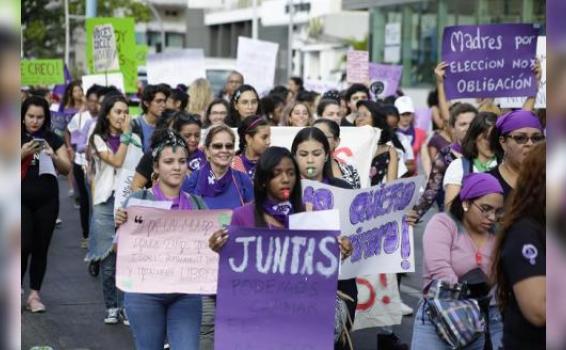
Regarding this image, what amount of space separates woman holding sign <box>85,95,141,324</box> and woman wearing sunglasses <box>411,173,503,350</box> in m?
3.92

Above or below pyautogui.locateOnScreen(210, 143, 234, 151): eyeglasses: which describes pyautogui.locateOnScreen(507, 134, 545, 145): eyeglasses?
above

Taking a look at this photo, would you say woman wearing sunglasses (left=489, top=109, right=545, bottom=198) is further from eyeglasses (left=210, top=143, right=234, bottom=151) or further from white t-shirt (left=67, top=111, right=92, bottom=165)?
white t-shirt (left=67, top=111, right=92, bottom=165)

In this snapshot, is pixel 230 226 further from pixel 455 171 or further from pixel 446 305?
pixel 455 171

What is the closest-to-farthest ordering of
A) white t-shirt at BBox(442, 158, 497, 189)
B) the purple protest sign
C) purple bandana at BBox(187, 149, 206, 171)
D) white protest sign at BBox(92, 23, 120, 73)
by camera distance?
white t-shirt at BBox(442, 158, 497, 189) < purple bandana at BBox(187, 149, 206, 171) < white protest sign at BBox(92, 23, 120, 73) < the purple protest sign

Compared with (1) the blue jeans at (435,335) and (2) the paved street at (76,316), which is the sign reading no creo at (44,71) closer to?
(2) the paved street at (76,316)

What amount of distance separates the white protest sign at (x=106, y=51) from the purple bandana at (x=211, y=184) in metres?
9.99

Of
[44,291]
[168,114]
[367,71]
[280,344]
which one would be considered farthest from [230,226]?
[367,71]

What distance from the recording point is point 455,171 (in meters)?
7.01

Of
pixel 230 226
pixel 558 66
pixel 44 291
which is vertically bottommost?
pixel 44 291

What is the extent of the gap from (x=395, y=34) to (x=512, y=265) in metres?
34.1

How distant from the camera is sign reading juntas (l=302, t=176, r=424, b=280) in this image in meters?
5.66

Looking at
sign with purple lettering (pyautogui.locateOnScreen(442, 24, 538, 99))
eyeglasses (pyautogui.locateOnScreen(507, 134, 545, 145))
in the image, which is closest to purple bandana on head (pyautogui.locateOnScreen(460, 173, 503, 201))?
eyeglasses (pyautogui.locateOnScreen(507, 134, 545, 145))

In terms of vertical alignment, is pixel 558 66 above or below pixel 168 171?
above

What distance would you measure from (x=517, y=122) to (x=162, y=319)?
213cm
